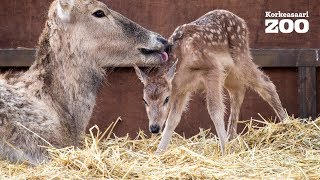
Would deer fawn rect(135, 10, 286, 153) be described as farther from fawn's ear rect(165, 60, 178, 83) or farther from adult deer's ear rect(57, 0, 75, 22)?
adult deer's ear rect(57, 0, 75, 22)

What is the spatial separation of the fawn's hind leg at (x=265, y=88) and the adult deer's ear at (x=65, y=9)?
2.47 metres

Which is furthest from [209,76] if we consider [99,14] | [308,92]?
[99,14]

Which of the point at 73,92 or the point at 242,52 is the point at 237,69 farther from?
the point at 73,92

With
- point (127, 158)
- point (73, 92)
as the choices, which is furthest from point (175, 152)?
point (73, 92)

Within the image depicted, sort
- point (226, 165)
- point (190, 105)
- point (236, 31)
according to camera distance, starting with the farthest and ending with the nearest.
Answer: point (190, 105)
point (236, 31)
point (226, 165)

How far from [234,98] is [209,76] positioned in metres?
0.77

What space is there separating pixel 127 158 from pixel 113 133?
7.78ft

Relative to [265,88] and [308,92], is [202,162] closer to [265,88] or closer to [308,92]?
[265,88]

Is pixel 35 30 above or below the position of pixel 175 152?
above

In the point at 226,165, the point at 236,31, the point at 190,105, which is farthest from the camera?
the point at 190,105

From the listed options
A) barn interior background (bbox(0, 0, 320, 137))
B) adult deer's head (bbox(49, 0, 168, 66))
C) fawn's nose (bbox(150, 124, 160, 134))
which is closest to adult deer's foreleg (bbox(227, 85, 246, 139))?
barn interior background (bbox(0, 0, 320, 137))

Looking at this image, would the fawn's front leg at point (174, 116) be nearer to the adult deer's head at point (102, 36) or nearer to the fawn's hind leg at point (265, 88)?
the fawn's hind leg at point (265, 88)

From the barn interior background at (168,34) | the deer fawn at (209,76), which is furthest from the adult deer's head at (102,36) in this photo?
the barn interior background at (168,34)

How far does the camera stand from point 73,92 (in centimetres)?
718
